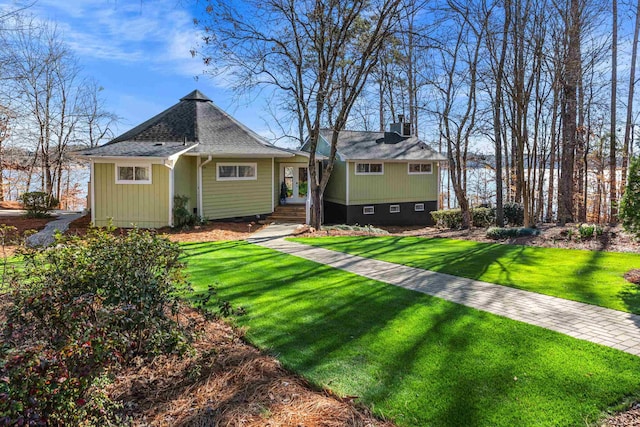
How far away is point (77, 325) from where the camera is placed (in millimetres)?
2938

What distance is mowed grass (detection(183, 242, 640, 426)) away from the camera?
9.70 ft

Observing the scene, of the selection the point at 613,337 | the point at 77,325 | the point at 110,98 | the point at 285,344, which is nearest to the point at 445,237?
the point at 613,337

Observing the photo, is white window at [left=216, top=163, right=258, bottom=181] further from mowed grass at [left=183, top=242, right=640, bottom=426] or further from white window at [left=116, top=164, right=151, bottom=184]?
mowed grass at [left=183, top=242, right=640, bottom=426]

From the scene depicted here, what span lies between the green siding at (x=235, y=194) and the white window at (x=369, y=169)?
4474mm

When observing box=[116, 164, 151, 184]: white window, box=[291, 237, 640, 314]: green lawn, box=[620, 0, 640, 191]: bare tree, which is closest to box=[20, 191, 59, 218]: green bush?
box=[116, 164, 151, 184]: white window

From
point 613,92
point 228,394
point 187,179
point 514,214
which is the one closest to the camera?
point 228,394

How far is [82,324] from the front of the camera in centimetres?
302

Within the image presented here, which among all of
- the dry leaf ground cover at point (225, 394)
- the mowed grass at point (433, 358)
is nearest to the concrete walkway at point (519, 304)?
the mowed grass at point (433, 358)

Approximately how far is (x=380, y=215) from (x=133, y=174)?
10759mm

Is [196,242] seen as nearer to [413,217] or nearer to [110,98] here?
[413,217]

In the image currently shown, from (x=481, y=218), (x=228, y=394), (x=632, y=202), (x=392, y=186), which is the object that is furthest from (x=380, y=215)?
(x=228, y=394)

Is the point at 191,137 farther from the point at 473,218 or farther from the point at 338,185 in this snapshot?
the point at 473,218

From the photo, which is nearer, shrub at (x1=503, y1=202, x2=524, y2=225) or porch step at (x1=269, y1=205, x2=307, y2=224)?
porch step at (x1=269, y1=205, x2=307, y2=224)

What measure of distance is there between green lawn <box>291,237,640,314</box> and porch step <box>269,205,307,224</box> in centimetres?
486
